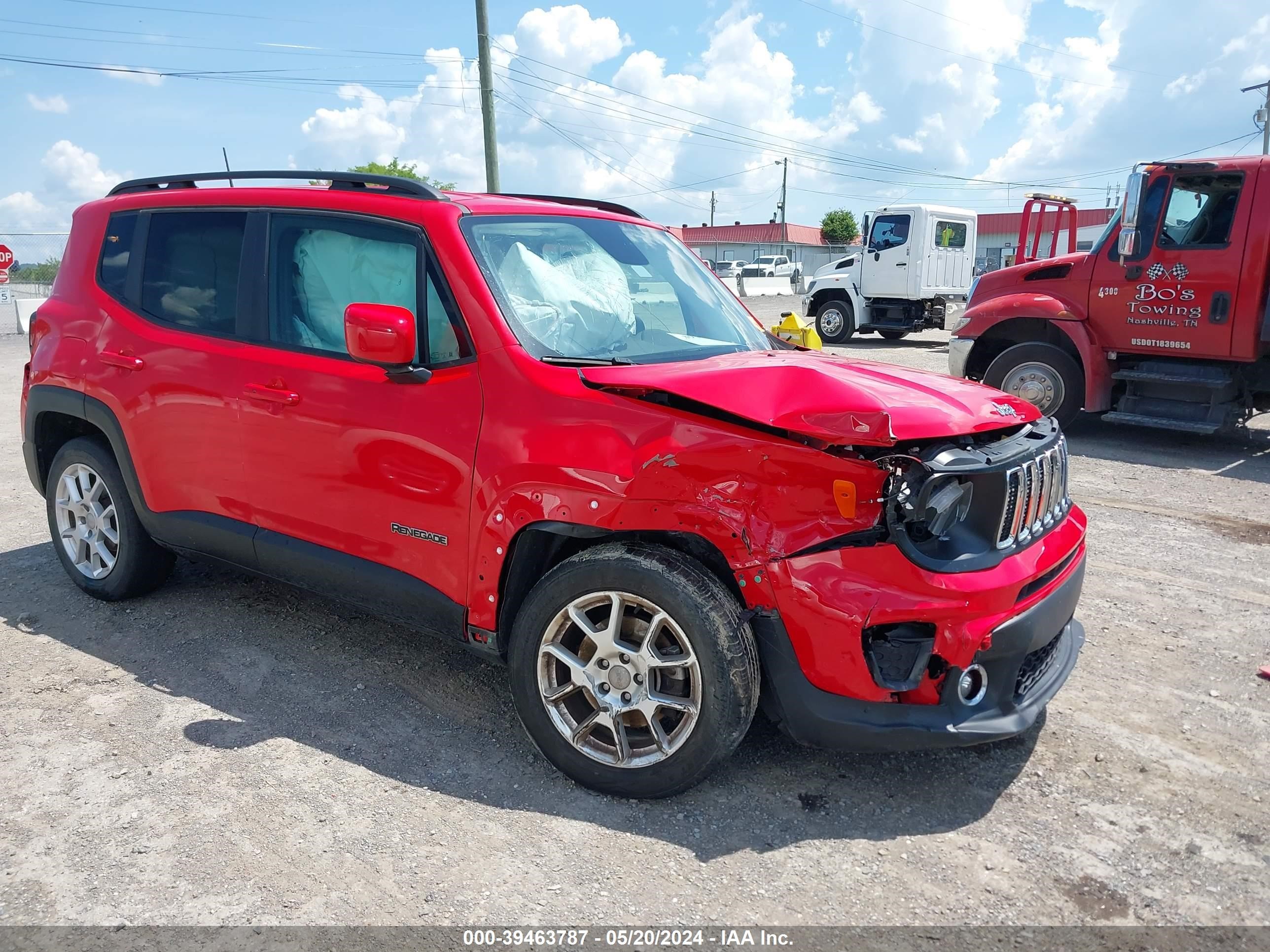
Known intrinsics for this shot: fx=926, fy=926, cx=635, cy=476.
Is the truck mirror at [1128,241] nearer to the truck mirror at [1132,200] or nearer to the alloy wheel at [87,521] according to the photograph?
the truck mirror at [1132,200]

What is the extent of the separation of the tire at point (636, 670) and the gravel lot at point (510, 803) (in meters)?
0.15

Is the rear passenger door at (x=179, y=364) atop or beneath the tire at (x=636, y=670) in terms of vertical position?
atop

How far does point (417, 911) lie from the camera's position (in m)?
2.54

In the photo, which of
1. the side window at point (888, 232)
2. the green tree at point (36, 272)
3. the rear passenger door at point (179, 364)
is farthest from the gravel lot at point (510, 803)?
the green tree at point (36, 272)

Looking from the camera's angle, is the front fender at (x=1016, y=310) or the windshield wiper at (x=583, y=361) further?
the front fender at (x=1016, y=310)

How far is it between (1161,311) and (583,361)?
724cm

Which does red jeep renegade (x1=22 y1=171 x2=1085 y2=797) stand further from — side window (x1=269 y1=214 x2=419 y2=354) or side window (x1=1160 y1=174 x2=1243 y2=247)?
side window (x1=1160 y1=174 x2=1243 y2=247)

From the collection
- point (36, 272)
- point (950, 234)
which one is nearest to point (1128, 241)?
point (950, 234)

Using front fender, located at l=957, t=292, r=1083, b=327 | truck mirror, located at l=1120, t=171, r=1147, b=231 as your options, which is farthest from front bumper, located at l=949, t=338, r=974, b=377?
truck mirror, located at l=1120, t=171, r=1147, b=231

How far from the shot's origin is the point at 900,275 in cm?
1880

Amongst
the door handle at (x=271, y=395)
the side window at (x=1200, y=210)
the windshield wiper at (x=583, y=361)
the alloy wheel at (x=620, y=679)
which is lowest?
the alloy wheel at (x=620, y=679)

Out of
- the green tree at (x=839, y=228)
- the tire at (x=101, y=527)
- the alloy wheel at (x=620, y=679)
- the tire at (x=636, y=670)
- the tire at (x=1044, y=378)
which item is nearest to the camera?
the tire at (x=636, y=670)

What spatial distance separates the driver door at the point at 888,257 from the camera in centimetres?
1875

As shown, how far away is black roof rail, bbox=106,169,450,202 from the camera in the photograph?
11.6ft
